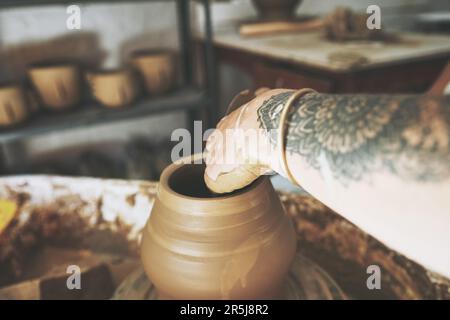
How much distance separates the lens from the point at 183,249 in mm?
659

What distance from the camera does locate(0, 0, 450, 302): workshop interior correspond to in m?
0.53

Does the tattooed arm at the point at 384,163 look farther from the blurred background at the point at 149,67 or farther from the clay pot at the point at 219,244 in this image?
the blurred background at the point at 149,67

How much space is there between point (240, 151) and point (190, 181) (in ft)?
0.74

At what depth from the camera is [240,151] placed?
0.59 metres

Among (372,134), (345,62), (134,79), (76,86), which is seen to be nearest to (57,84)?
(76,86)

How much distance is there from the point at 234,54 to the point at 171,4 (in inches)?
18.6

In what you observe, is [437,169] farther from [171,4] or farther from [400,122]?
[171,4]

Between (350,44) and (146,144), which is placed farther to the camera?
(146,144)

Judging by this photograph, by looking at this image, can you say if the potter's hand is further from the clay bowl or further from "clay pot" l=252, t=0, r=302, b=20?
"clay pot" l=252, t=0, r=302, b=20

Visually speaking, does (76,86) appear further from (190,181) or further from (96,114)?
(190,181)

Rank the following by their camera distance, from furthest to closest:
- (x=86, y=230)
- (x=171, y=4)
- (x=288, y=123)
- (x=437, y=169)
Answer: (x=171, y=4)
(x=86, y=230)
(x=288, y=123)
(x=437, y=169)

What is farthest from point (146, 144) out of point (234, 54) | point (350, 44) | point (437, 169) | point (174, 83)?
point (437, 169)
